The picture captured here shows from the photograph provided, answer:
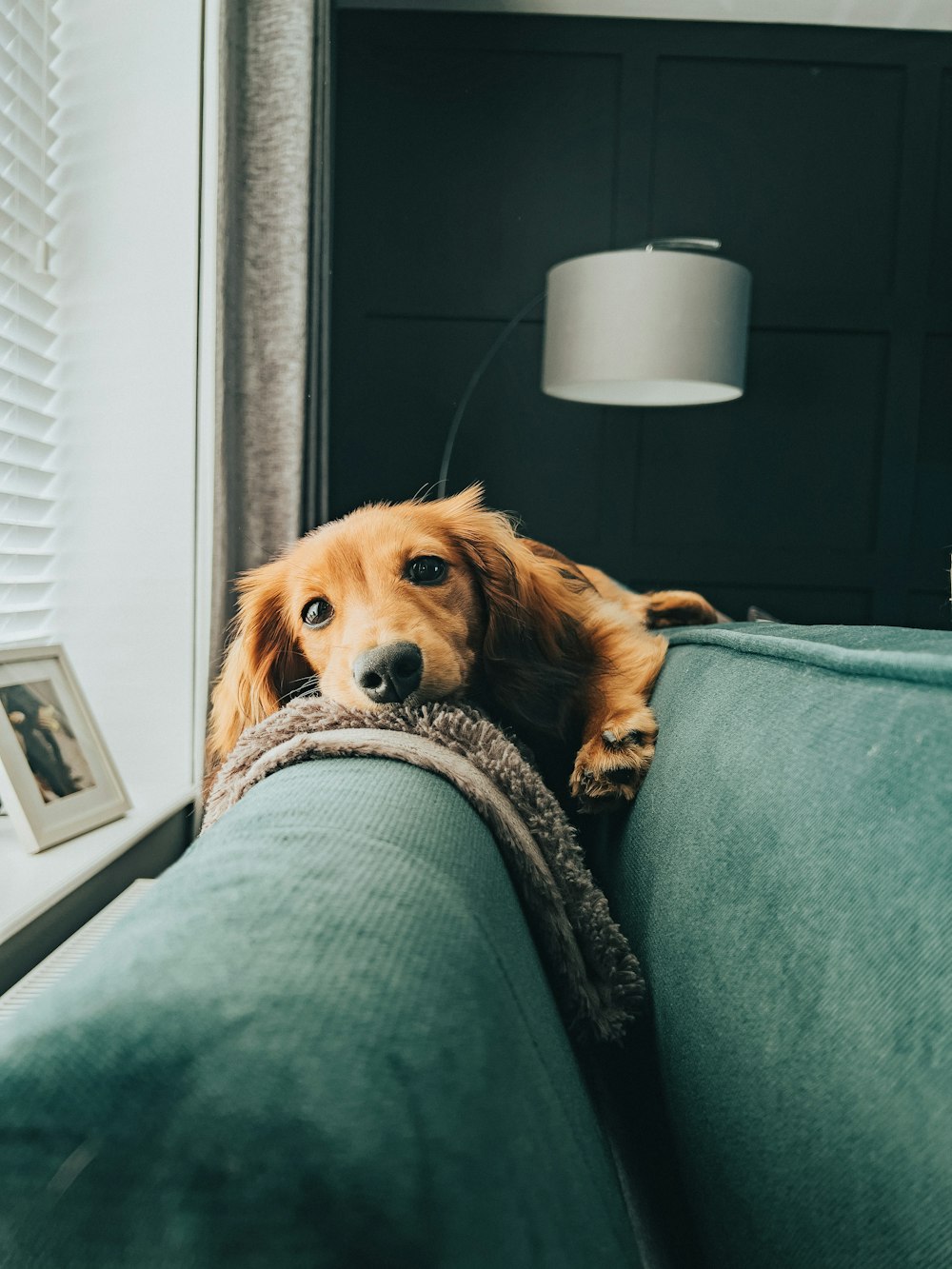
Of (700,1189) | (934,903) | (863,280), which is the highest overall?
(863,280)

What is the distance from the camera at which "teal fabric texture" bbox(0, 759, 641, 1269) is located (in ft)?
0.79

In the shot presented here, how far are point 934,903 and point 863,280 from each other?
3.31m

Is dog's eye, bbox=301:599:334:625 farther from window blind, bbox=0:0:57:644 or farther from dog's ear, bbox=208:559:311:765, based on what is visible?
window blind, bbox=0:0:57:644

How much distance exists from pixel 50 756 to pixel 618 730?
0.74m

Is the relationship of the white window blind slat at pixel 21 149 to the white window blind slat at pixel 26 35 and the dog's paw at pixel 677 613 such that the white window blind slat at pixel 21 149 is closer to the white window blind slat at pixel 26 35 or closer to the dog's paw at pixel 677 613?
the white window blind slat at pixel 26 35

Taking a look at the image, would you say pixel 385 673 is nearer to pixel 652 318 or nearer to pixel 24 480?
pixel 24 480

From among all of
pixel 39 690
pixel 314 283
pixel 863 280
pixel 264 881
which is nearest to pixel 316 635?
pixel 39 690

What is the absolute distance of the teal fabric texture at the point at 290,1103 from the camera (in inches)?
9.5

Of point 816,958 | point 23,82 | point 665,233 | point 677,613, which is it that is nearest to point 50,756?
point 677,613

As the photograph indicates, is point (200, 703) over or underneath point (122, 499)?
underneath

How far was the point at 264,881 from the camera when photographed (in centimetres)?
35

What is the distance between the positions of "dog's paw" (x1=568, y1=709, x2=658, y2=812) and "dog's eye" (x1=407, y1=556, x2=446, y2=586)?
261 mm

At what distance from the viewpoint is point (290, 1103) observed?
0.82 feet

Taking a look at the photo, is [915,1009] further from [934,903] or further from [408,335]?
[408,335]
